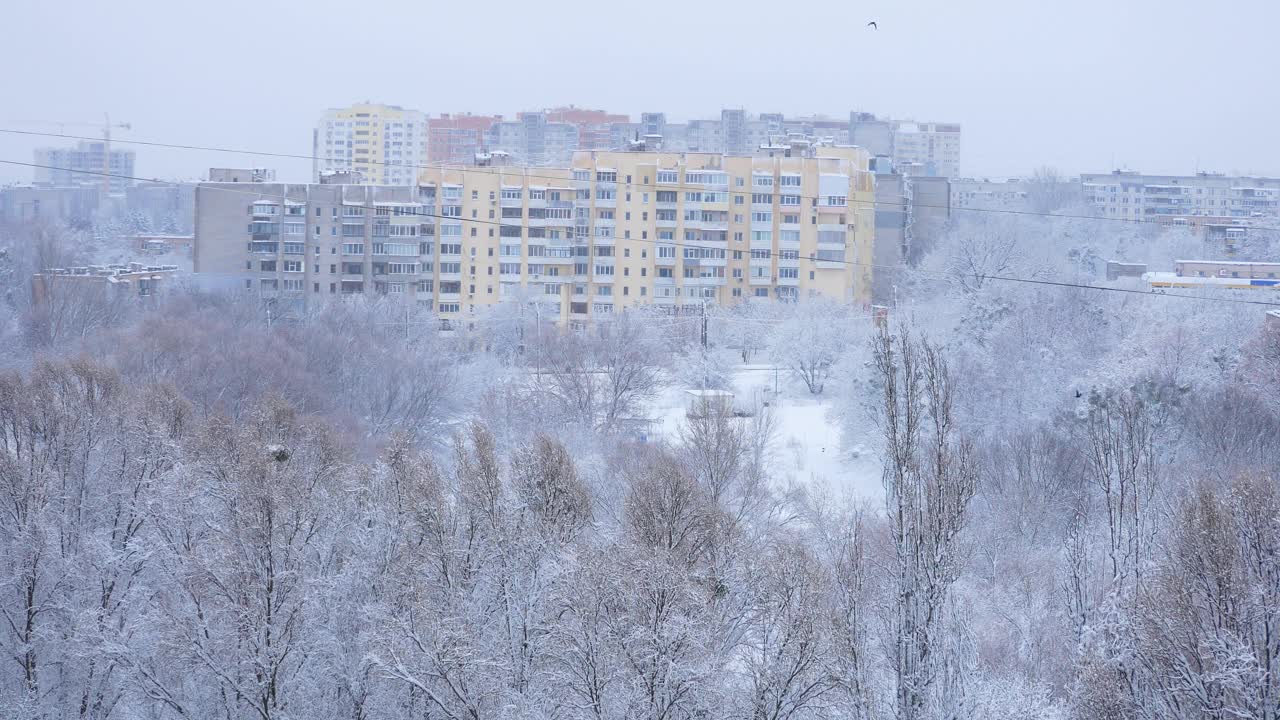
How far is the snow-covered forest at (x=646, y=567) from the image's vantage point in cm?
866

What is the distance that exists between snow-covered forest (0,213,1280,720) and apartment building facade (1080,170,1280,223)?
4518 cm

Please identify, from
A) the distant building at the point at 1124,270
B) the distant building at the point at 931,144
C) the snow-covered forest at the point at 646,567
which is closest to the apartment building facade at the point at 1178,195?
the distant building at the point at 931,144

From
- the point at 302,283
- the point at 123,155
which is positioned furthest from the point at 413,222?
the point at 123,155

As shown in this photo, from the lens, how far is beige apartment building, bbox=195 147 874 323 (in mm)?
36062

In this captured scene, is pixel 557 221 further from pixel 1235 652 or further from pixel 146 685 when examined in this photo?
pixel 1235 652

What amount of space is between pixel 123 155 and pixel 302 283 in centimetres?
5662

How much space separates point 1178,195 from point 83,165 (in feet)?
188

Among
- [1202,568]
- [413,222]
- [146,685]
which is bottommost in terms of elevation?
[146,685]

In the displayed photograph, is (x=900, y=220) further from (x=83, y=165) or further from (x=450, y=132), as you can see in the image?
(x=83, y=165)

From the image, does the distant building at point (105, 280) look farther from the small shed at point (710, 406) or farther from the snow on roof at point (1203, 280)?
the snow on roof at point (1203, 280)

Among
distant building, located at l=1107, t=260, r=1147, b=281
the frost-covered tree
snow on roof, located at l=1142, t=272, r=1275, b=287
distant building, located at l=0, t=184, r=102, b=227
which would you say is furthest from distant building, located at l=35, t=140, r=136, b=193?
the frost-covered tree

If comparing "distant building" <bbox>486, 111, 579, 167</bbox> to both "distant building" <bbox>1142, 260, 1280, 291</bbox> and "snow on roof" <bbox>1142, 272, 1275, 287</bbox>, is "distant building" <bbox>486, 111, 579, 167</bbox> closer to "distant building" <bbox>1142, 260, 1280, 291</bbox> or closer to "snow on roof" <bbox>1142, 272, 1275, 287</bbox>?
"distant building" <bbox>1142, 260, 1280, 291</bbox>

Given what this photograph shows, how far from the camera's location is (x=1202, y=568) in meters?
8.41

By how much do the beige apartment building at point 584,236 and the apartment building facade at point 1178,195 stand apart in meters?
28.2
